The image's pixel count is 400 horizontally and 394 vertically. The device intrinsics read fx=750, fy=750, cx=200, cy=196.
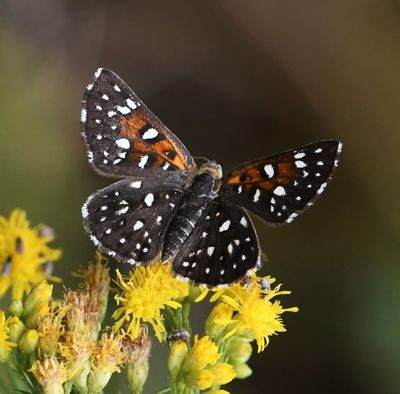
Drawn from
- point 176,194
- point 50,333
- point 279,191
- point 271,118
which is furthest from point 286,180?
point 271,118

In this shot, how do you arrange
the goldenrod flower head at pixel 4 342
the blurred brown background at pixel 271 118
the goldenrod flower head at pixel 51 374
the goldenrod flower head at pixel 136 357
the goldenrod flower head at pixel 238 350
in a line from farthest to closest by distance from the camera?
the blurred brown background at pixel 271 118
the goldenrod flower head at pixel 238 350
the goldenrod flower head at pixel 136 357
the goldenrod flower head at pixel 4 342
the goldenrod flower head at pixel 51 374

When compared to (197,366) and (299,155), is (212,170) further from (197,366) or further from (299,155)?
(197,366)

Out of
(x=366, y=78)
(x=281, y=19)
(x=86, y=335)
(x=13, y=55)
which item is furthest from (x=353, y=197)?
(x=86, y=335)

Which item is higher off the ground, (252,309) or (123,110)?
(123,110)

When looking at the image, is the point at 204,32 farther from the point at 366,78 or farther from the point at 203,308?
the point at 203,308

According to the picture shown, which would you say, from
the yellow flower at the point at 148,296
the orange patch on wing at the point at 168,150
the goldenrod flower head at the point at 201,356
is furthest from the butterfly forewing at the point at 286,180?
the goldenrod flower head at the point at 201,356

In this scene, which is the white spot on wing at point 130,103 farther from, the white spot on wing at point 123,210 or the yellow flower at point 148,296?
the yellow flower at point 148,296
